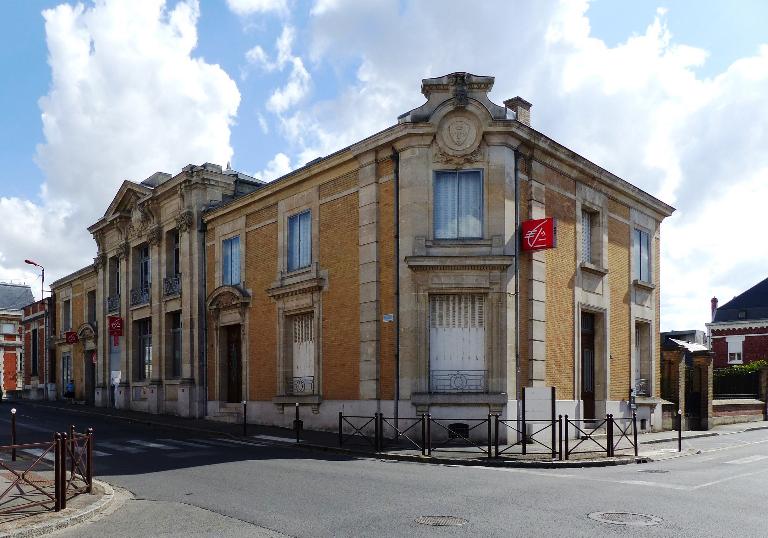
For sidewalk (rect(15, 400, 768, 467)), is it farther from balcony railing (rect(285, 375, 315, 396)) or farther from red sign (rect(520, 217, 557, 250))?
red sign (rect(520, 217, 557, 250))

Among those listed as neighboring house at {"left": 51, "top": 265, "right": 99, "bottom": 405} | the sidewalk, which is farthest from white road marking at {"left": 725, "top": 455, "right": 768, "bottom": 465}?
neighboring house at {"left": 51, "top": 265, "right": 99, "bottom": 405}

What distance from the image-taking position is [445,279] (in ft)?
63.8

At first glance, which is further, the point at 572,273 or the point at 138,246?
the point at 138,246

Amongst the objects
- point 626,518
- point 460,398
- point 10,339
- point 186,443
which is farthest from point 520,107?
point 10,339

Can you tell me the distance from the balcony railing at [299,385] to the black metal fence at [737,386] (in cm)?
1977

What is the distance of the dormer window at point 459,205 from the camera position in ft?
64.8

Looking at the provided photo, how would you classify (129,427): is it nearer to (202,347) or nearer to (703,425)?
(202,347)

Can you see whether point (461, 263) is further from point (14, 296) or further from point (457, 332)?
point (14, 296)

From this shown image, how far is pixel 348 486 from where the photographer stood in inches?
455

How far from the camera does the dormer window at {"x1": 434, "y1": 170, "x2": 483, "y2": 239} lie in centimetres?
1977

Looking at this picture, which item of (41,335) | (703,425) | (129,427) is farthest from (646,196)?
(41,335)

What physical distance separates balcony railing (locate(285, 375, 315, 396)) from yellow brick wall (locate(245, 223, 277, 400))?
2.65ft

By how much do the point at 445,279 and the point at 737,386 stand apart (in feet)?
73.4

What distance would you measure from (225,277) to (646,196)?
15590mm
